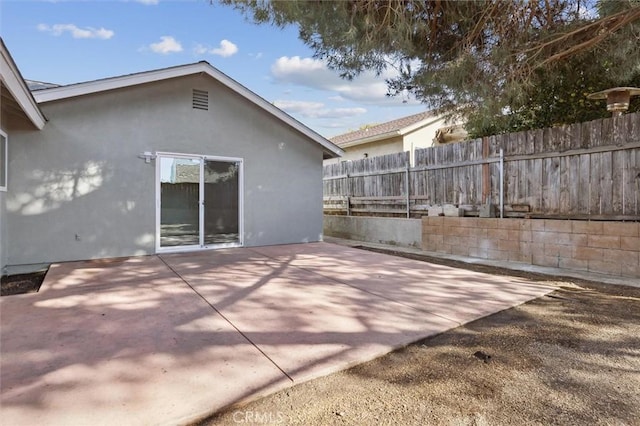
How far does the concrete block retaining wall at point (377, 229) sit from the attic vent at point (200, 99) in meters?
5.50

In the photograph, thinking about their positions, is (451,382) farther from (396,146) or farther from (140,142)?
(396,146)

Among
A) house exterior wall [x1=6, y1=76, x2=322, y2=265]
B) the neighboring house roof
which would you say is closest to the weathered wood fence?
house exterior wall [x1=6, y1=76, x2=322, y2=265]

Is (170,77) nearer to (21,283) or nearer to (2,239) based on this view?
(2,239)

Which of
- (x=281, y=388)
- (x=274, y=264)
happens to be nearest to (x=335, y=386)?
(x=281, y=388)

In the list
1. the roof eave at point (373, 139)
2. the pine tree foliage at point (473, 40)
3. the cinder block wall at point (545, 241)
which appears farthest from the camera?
the roof eave at point (373, 139)

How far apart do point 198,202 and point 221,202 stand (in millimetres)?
558

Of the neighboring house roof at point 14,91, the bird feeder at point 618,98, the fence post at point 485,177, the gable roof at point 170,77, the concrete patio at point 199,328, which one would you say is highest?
the gable roof at point 170,77

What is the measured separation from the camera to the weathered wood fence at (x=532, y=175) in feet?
19.3

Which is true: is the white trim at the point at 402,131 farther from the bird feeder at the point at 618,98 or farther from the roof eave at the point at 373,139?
the bird feeder at the point at 618,98

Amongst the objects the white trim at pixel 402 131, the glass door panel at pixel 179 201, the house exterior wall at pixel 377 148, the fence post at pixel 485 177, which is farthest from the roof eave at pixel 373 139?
the glass door panel at pixel 179 201

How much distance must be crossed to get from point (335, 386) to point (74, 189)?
6918 mm

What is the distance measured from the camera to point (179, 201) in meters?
8.23

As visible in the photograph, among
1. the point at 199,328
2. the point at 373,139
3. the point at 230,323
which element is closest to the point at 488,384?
the point at 230,323

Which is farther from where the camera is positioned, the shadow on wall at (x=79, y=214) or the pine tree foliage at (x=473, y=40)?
the shadow on wall at (x=79, y=214)
